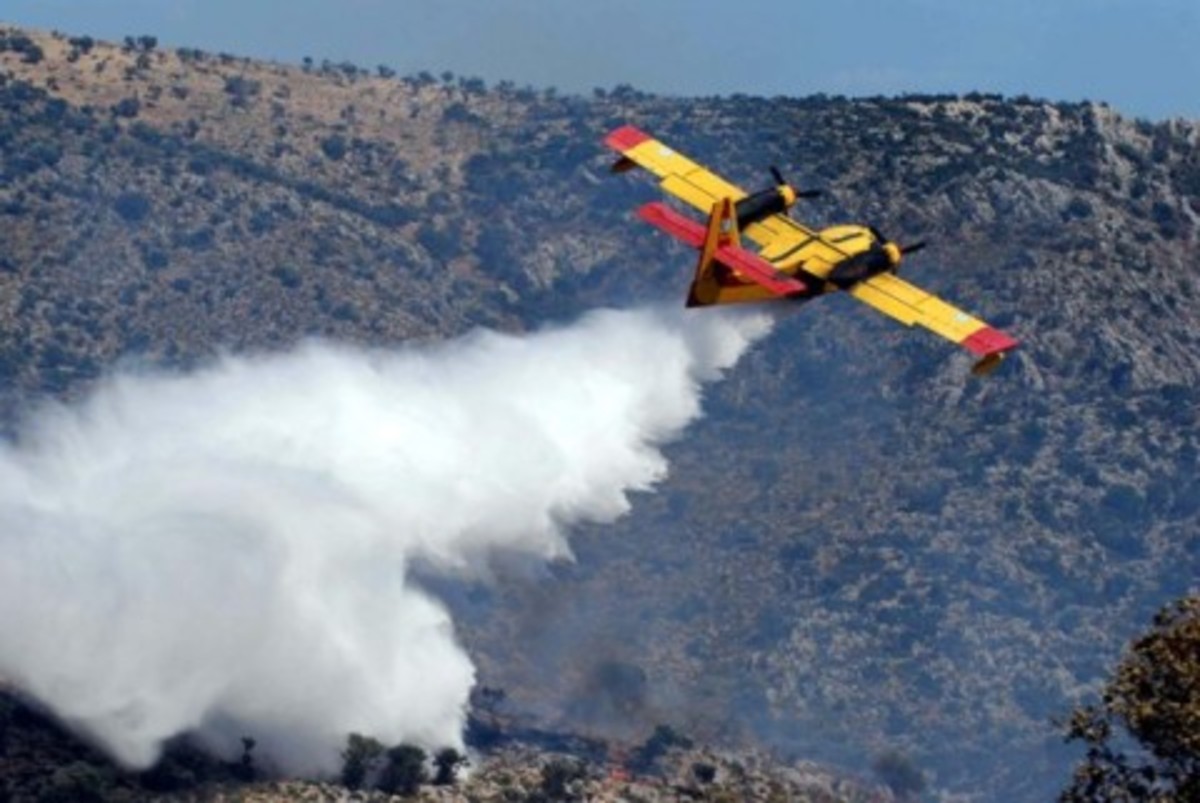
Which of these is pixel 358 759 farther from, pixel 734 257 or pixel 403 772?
pixel 734 257

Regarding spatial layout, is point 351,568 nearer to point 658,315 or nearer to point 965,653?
point 658,315

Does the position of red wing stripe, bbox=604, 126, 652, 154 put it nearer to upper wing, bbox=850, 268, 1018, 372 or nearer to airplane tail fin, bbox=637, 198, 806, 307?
airplane tail fin, bbox=637, 198, 806, 307

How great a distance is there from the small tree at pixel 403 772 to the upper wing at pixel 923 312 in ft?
95.3

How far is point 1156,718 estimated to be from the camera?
7638 centimetres

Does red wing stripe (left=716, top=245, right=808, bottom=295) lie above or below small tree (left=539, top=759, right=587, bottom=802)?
above

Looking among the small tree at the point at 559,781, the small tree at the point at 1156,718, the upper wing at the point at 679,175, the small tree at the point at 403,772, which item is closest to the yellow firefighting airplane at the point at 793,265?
the upper wing at the point at 679,175

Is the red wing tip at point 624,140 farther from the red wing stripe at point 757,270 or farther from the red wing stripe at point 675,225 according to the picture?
the red wing stripe at point 757,270

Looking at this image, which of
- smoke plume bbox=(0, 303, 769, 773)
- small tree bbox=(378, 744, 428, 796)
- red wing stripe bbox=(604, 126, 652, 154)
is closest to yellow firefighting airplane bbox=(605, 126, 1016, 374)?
red wing stripe bbox=(604, 126, 652, 154)

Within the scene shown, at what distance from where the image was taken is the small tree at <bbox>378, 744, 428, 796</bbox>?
125500 millimetres

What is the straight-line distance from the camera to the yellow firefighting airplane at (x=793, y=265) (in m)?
116

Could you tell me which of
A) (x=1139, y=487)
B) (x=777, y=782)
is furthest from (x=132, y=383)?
(x=1139, y=487)

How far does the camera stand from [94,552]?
4889 inches

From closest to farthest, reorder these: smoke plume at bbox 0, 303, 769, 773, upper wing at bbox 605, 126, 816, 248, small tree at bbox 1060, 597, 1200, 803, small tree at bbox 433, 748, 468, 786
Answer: small tree at bbox 1060, 597, 1200, 803 < smoke plume at bbox 0, 303, 769, 773 < upper wing at bbox 605, 126, 816, 248 < small tree at bbox 433, 748, 468, 786

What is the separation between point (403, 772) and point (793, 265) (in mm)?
28703
